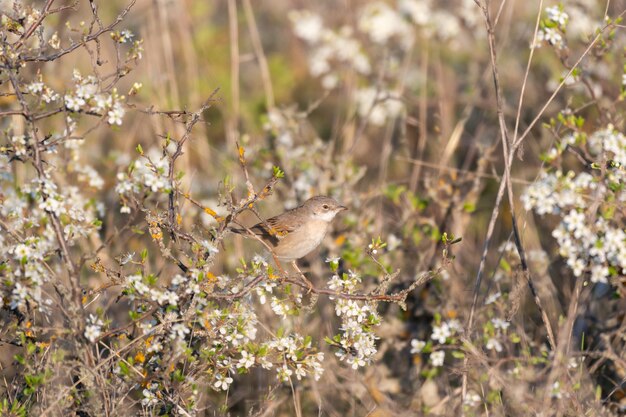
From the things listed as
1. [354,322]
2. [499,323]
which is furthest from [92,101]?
[499,323]

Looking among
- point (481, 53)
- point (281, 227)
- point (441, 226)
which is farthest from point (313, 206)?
point (481, 53)

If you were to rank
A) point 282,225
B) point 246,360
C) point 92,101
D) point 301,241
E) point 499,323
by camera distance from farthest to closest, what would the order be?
point 282,225, point 301,241, point 499,323, point 246,360, point 92,101

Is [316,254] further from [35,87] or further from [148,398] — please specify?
[35,87]

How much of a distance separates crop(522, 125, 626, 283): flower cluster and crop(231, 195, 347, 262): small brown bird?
1.54 metres

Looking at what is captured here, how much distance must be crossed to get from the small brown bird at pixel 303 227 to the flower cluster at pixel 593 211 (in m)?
1.54

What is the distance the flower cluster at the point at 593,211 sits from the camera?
386cm

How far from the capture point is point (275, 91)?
8.90m

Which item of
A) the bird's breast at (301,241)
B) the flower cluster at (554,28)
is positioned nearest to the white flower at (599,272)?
the flower cluster at (554,28)

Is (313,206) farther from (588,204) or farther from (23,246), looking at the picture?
(23,246)

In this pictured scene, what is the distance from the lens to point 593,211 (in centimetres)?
386

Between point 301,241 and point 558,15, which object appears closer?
point 558,15

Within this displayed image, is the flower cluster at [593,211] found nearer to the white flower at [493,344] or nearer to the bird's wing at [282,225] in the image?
the white flower at [493,344]

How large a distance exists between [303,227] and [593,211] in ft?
6.50

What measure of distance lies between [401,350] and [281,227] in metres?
1.19
